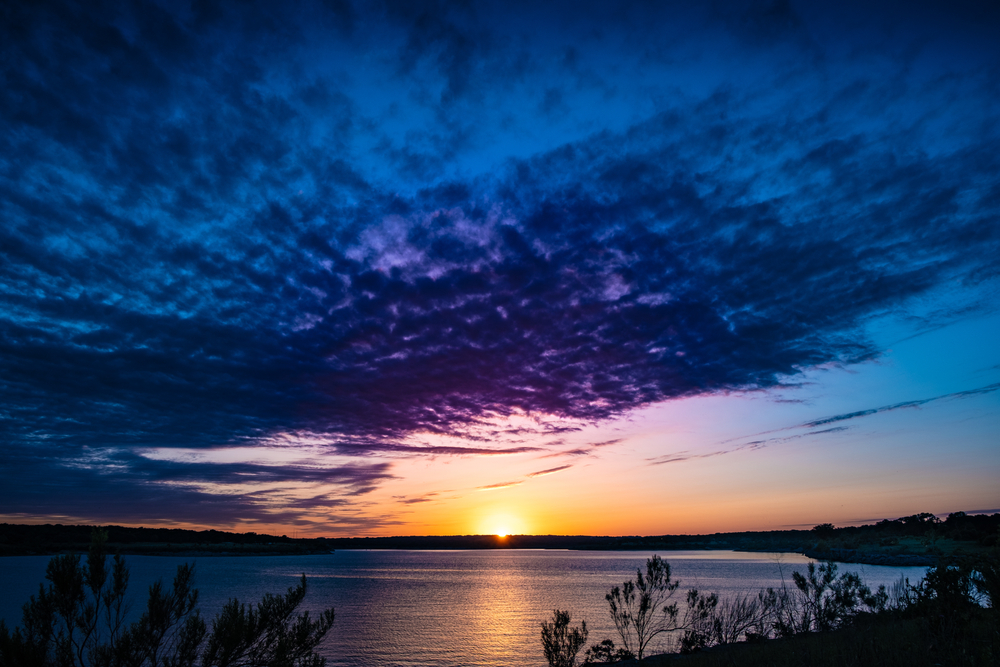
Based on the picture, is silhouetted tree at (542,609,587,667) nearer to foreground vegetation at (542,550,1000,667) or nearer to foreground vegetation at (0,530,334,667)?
foreground vegetation at (542,550,1000,667)

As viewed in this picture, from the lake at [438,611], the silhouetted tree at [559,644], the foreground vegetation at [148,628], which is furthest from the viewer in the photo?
the lake at [438,611]

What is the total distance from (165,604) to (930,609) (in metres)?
24.3

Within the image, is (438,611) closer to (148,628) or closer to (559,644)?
(559,644)

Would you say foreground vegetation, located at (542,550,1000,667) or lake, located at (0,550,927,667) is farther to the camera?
lake, located at (0,550,927,667)

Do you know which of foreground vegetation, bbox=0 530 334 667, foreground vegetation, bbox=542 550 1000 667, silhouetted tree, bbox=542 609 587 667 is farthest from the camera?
silhouetted tree, bbox=542 609 587 667

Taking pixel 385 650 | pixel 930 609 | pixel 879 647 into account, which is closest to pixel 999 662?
pixel 879 647

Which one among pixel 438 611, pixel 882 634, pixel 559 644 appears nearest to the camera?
pixel 559 644

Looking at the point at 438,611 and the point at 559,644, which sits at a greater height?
the point at 559,644

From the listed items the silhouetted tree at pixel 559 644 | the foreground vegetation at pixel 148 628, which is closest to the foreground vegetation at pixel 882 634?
the silhouetted tree at pixel 559 644

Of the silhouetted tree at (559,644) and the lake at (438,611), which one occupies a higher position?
the silhouetted tree at (559,644)

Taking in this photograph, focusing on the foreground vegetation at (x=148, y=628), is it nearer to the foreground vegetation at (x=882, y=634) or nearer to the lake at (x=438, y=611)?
the foreground vegetation at (x=882, y=634)

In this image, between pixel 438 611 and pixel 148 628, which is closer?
pixel 148 628

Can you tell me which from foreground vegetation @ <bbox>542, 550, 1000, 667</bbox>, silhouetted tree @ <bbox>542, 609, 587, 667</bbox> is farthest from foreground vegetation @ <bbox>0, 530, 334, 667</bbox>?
foreground vegetation @ <bbox>542, 550, 1000, 667</bbox>

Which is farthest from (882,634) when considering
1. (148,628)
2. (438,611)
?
(438,611)
